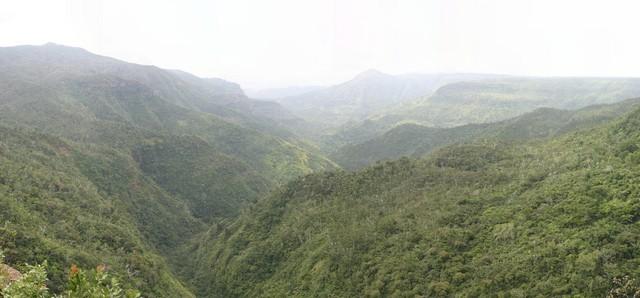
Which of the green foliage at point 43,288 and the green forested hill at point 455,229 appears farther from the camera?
the green forested hill at point 455,229

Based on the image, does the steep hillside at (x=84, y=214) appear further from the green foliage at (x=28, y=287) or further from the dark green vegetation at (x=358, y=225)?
the green foliage at (x=28, y=287)

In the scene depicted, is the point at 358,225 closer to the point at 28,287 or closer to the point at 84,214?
the point at 84,214

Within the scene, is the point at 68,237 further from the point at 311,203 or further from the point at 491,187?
the point at 491,187

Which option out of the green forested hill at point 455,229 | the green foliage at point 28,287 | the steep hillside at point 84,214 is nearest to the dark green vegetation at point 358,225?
the green foliage at point 28,287

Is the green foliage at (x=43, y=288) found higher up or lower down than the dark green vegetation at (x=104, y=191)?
higher up

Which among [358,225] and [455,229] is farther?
[358,225]

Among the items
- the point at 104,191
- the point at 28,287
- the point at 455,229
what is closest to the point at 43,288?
the point at 28,287

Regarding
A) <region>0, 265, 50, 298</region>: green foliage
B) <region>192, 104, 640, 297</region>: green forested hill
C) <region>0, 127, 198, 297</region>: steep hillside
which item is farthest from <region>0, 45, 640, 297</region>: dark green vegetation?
<region>0, 127, 198, 297</region>: steep hillside

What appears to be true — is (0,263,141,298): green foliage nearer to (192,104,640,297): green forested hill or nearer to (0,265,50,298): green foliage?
(0,265,50,298): green foliage

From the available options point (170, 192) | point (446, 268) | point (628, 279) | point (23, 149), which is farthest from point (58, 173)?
point (628, 279)

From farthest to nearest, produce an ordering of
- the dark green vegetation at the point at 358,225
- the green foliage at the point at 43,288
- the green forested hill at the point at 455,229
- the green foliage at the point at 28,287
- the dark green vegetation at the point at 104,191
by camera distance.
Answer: the dark green vegetation at the point at 104,191
the dark green vegetation at the point at 358,225
the green forested hill at the point at 455,229
the green foliage at the point at 43,288
the green foliage at the point at 28,287
